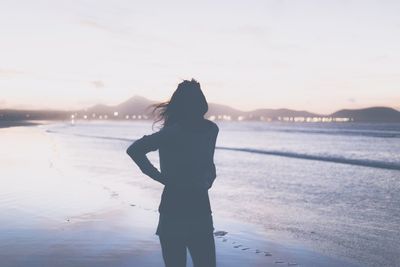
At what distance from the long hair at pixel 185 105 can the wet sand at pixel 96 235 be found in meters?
3.24

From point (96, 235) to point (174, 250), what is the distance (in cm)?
440

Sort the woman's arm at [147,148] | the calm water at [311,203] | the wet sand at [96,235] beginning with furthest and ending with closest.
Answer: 1. the calm water at [311,203]
2. the wet sand at [96,235]
3. the woman's arm at [147,148]

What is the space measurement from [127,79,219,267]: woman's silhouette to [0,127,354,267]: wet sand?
9.64ft

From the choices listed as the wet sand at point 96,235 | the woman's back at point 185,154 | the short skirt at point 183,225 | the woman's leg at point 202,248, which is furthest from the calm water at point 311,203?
the woman's back at point 185,154

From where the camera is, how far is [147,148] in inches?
105

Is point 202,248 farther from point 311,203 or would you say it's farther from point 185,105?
point 311,203

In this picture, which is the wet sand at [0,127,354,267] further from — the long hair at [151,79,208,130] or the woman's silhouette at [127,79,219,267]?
the long hair at [151,79,208,130]

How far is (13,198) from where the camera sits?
31.6 feet

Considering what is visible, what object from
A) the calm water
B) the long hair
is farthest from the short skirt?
the calm water

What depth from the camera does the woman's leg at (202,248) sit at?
8.79ft

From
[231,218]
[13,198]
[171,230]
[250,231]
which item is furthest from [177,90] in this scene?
[13,198]

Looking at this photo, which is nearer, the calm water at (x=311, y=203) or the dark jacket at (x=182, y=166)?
the dark jacket at (x=182, y=166)

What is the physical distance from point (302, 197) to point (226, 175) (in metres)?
4.69

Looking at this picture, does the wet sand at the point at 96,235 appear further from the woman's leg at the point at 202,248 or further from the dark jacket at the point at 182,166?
the dark jacket at the point at 182,166
